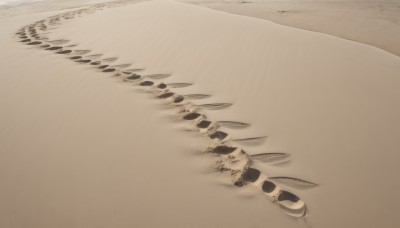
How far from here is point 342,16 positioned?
571 cm

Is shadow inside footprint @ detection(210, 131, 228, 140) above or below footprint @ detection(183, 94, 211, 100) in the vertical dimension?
below

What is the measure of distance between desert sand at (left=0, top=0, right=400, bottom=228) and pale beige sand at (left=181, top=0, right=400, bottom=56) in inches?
49.2

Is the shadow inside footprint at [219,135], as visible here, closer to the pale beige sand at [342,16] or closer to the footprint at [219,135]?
the footprint at [219,135]

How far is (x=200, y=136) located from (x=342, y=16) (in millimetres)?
5143

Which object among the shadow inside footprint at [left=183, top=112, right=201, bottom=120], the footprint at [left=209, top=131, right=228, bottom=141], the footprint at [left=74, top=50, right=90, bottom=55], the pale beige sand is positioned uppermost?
the pale beige sand

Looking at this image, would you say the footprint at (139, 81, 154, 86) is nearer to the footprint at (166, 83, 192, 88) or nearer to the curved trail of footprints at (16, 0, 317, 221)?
the curved trail of footprints at (16, 0, 317, 221)

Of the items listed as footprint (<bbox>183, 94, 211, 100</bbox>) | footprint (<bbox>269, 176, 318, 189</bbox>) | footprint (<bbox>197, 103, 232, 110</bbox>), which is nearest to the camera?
footprint (<bbox>269, 176, 318, 189</bbox>)

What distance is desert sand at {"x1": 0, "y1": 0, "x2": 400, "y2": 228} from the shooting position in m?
1.37

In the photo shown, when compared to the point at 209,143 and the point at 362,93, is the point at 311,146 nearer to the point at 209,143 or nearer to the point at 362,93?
the point at 209,143

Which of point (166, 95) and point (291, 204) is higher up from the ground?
point (166, 95)

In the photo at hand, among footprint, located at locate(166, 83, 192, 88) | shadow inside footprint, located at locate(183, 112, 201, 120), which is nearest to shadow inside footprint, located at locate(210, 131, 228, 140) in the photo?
shadow inside footprint, located at locate(183, 112, 201, 120)

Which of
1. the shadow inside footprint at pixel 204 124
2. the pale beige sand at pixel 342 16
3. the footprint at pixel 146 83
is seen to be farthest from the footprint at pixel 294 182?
the pale beige sand at pixel 342 16

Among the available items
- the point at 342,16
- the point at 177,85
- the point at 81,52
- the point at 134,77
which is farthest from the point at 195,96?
the point at 342,16

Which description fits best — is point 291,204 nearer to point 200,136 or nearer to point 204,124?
point 200,136
